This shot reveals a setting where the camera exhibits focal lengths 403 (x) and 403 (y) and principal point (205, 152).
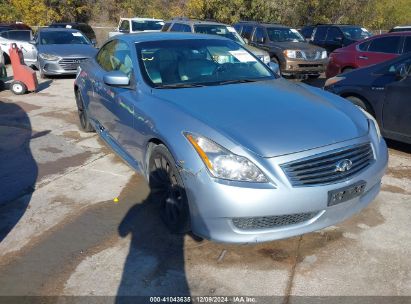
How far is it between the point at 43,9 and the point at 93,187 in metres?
28.7

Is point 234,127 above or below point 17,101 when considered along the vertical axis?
above

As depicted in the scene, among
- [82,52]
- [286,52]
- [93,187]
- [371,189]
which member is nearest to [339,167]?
[371,189]

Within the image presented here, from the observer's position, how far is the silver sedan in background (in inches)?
456

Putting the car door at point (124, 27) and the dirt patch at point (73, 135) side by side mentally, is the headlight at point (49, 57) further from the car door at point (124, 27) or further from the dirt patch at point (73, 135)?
the dirt patch at point (73, 135)

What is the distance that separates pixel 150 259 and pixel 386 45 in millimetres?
8148

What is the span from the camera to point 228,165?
281 cm

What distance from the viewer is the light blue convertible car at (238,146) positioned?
2.77 meters

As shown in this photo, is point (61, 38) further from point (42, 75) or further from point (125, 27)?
point (125, 27)

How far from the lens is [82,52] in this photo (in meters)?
11.9

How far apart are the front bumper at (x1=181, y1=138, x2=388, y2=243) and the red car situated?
22.9 ft

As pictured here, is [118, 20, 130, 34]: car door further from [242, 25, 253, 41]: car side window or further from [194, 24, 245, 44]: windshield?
[194, 24, 245, 44]: windshield

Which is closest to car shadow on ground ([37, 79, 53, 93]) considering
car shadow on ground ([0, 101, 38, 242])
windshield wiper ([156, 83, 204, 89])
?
car shadow on ground ([0, 101, 38, 242])

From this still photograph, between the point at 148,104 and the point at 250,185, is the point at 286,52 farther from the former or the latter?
the point at 250,185

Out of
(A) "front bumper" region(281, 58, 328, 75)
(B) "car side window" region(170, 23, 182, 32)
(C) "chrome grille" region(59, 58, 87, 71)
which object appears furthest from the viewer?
(B) "car side window" region(170, 23, 182, 32)
